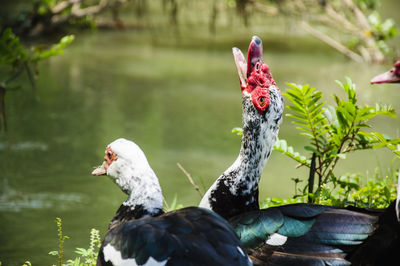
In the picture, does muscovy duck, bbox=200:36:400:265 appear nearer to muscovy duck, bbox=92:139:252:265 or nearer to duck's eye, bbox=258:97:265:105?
duck's eye, bbox=258:97:265:105

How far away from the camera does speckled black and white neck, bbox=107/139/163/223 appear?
2.26 m

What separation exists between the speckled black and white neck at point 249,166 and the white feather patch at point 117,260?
0.60 metres

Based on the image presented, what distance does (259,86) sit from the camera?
8.21 ft

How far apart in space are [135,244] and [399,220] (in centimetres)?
90

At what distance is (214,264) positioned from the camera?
5.99 ft

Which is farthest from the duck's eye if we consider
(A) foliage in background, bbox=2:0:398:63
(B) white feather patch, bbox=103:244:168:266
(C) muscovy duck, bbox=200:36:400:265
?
(A) foliage in background, bbox=2:0:398:63


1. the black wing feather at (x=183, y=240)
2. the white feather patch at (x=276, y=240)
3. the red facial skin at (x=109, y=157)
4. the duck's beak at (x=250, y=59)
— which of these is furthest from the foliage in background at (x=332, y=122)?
the black wing feather at (x=183, y=240)

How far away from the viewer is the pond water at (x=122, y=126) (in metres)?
3.91

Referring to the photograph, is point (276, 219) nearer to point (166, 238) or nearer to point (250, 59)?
point (166, 238)

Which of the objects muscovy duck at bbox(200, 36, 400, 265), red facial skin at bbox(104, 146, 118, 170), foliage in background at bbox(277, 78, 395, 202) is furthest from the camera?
foliage in background at bbox(277, 78, 395, 202)

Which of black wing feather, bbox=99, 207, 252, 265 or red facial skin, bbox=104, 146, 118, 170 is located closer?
black wing feather, bbox=99, 207, 252, 265

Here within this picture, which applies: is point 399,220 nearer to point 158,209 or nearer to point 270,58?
point 158,209

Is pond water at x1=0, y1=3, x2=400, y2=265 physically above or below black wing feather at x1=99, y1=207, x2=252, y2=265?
below

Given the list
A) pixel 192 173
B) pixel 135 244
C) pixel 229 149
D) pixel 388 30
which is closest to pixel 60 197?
pixel 192 173
